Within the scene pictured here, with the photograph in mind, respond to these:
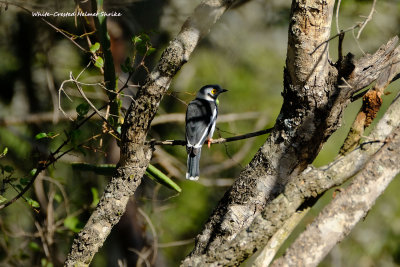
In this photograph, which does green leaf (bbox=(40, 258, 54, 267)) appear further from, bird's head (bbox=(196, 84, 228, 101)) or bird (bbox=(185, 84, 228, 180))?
bird's head (bbox=(196, 84, 228, 101))

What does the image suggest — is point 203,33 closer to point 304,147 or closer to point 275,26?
point 304,147

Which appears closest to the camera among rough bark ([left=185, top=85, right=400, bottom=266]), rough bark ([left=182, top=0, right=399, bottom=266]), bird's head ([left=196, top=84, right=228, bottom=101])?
rough bark ([left=185, top=85, right=400, bottom=266])

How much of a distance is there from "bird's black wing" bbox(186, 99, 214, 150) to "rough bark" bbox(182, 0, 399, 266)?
153 centimetres

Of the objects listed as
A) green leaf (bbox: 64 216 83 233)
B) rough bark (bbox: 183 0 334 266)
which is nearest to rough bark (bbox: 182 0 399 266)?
rough bark (bbox: 183 0 334 266)

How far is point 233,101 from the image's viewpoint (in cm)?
614

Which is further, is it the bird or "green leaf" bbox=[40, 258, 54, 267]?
the bird

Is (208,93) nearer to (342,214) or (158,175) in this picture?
(158,175)

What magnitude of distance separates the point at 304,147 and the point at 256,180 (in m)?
0.30

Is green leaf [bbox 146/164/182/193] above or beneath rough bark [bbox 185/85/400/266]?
above

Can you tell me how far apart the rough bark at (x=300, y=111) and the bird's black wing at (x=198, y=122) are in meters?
1.53

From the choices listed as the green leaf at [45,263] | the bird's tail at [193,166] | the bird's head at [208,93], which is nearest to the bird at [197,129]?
the bird's tail at [193,166]

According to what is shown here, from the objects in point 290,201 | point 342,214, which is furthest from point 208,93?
point 342,214

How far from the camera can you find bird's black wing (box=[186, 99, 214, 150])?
4.17 meters

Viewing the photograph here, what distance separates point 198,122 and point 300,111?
2005mm
